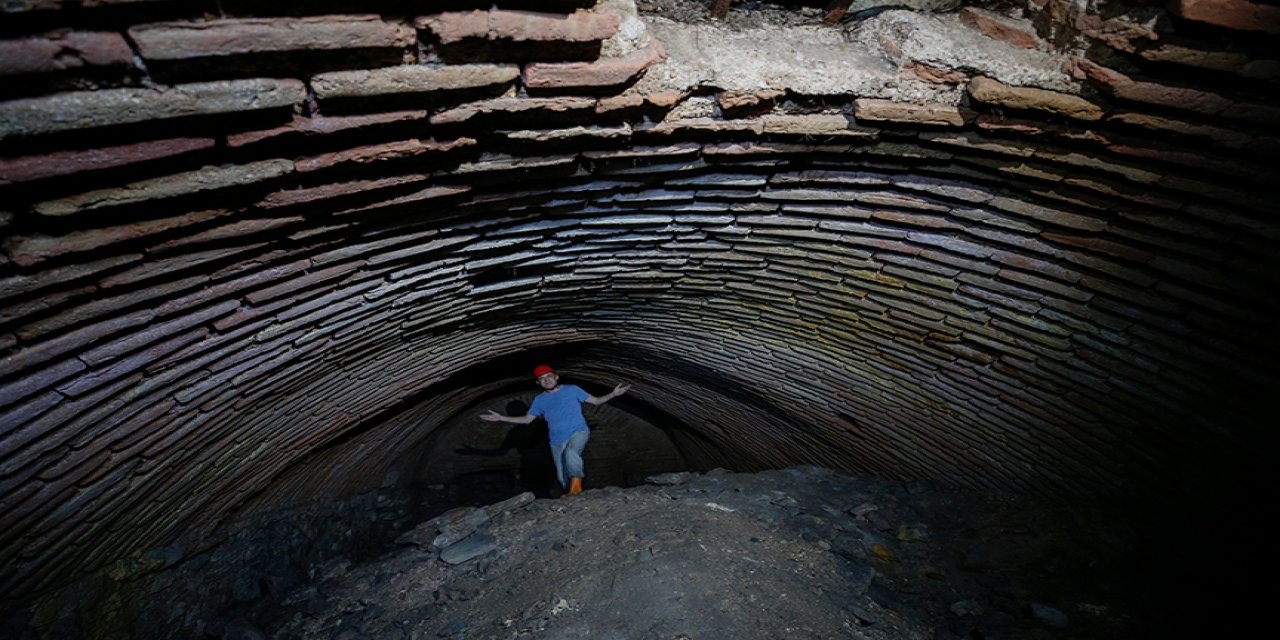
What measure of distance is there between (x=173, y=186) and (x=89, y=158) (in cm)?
16

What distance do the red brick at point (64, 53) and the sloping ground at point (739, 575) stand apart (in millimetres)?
2278

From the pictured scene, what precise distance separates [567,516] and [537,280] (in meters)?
1.43

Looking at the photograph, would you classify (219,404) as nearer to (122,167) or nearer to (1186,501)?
(122,167)

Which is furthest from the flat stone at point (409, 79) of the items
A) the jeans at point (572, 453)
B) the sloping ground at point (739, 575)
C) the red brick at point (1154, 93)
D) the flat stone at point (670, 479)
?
the jeans at point (572, 453)

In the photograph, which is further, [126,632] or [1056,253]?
[126,632]

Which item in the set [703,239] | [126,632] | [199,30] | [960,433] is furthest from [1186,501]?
[126,632]

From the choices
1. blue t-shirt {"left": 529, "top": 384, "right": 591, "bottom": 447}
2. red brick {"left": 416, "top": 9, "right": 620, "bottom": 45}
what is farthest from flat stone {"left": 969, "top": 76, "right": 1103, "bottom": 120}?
blue t-shirt {"left": 529, "top": 384, "right": 591, "bottom": 447}

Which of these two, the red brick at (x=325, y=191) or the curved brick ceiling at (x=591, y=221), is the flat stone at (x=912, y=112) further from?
the red brick at (x=325, y=191)

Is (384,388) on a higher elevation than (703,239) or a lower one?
lower

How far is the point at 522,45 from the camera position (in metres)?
1.39

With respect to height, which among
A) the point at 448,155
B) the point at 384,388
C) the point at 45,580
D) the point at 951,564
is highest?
the point at 448,155

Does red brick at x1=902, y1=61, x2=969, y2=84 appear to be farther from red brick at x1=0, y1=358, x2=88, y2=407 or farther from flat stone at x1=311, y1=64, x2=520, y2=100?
red brick at x1=0, y1=358, x2=88, y2=407

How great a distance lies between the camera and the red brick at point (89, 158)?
3.42 feet

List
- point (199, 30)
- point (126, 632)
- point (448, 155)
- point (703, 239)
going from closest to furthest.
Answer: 1. point (199, 30)
2. point (448, 155)
3. point (703, 239)
4. point (126, 632)
